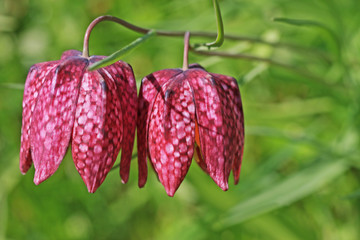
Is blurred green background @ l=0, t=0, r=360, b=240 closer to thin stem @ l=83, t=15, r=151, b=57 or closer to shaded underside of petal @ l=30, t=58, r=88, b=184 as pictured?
thin stem @ l=83, t=15, r=151, b=57

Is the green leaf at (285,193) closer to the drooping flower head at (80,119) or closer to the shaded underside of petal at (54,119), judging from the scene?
the drooping flower head at (80,119)

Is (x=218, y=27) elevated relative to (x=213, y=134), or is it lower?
elevated

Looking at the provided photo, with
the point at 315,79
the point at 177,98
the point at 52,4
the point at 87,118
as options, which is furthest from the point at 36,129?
the point at 52,4

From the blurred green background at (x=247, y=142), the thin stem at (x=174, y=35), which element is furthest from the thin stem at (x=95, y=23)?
the blurred green background at (x=247, y=142)

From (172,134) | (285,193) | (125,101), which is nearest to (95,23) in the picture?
(125,101)

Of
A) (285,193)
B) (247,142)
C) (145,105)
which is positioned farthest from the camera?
(247,142)

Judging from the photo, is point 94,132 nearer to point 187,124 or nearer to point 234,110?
point 187,124
